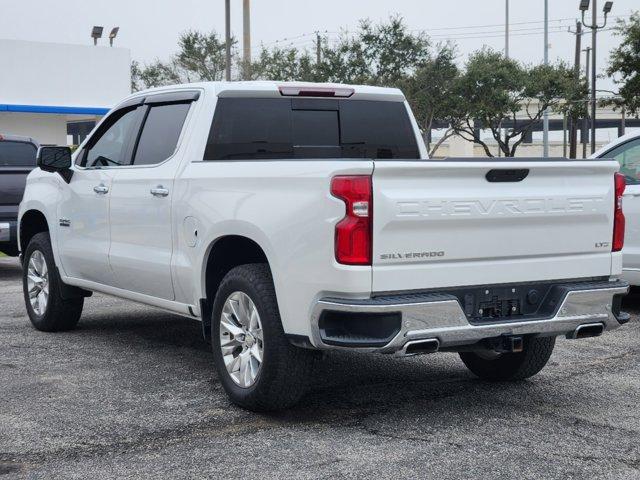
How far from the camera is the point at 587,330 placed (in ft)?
18.7

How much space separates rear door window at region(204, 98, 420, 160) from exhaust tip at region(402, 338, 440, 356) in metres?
2.16

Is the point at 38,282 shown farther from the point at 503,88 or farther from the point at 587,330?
the point at 503,88

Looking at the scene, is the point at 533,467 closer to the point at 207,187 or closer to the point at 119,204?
the point at 207,187

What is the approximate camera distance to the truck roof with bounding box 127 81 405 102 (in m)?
6.69

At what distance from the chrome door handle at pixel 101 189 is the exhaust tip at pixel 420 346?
10.5 ft

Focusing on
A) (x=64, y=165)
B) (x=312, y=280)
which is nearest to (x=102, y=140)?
(x=64, y=165)

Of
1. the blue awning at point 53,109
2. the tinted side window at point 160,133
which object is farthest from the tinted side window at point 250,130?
the blue awning at point 53,109

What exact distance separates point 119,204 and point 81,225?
2.52ft

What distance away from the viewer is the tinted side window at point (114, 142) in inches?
293

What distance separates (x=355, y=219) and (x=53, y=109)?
113 ft

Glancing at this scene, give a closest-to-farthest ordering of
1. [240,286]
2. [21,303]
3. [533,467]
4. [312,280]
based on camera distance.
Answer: [533,467]
[312,280]
[240,286]
[21,303]

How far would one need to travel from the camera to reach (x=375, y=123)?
23.8 ft

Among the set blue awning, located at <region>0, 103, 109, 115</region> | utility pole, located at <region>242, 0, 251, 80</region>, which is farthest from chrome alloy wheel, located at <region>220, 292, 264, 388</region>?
utility pole, located at <region>242, 0, 251, 80</region>

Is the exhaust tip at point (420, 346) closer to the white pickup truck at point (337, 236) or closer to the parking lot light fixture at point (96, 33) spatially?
the white pickup truck at point (337, 236)
